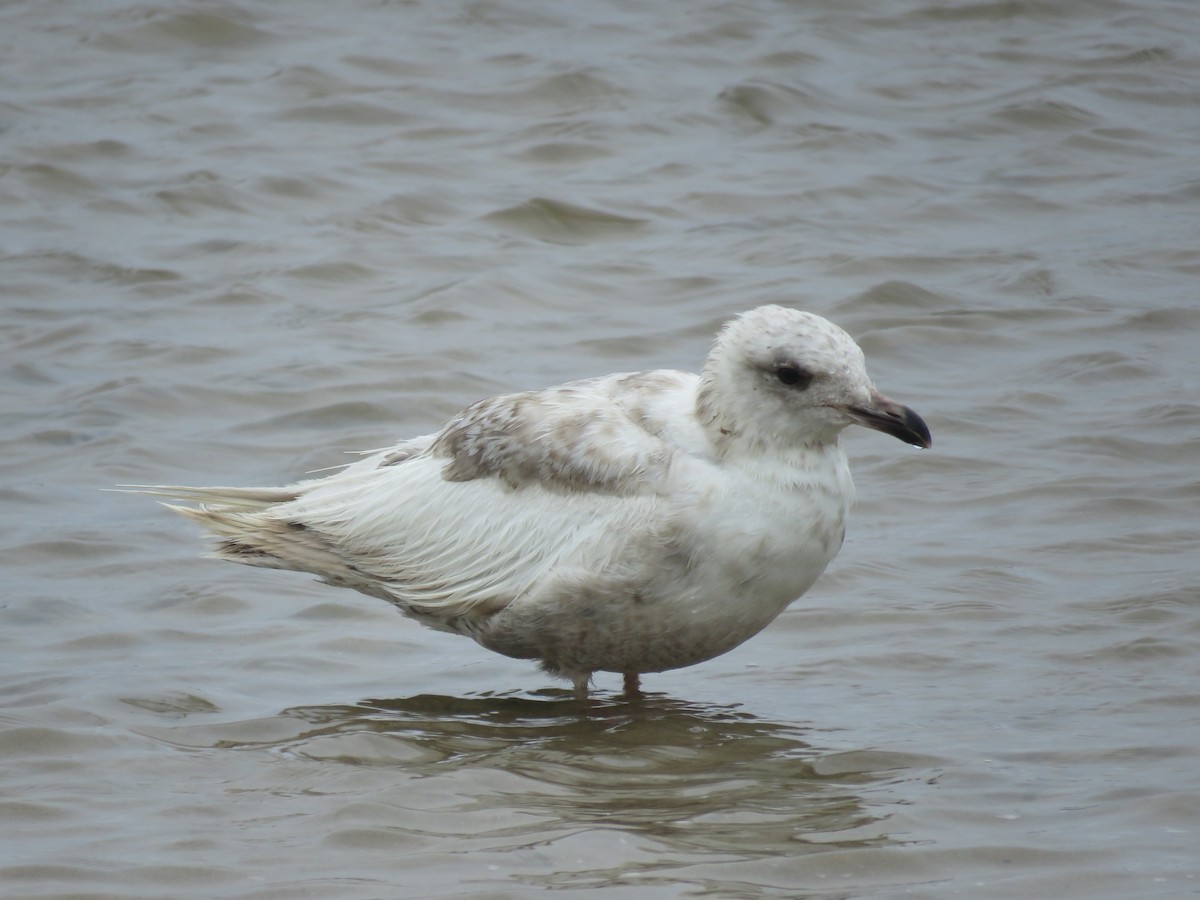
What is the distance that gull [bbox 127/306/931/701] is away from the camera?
591cm

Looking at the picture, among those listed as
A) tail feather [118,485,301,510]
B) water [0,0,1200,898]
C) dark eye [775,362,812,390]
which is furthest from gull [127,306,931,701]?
water [0,0,1200,898]

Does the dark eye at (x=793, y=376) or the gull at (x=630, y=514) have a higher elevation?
the dark eye at (x=793, y=376)

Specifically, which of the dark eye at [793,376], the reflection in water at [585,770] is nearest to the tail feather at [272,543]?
the reflection in water at [585,770]

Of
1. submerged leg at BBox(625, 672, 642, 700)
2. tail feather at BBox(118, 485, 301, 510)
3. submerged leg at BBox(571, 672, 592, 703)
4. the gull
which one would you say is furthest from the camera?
tail feather at BBox(118, 485, 301, 510)

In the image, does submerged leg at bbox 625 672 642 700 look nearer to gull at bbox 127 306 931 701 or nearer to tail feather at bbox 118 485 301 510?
gull at bbox 127 306 931 701

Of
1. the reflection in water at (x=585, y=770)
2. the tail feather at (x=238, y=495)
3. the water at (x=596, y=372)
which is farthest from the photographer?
the tail feather at (x=238, y=495)

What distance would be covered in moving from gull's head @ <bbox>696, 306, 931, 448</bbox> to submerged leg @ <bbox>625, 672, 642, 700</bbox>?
109 centimetres

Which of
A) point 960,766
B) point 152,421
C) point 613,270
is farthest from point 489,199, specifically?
point 960,766

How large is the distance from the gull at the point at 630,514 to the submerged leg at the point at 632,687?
12 mm

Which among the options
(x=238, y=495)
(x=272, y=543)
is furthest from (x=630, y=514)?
(x=238, y=495)

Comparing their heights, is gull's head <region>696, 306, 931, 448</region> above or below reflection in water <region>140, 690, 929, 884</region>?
above

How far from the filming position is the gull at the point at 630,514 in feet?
19.4

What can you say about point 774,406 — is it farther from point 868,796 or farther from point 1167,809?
point 1167,809

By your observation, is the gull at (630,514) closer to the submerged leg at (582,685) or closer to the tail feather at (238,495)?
the submerged leg at (582,685)
